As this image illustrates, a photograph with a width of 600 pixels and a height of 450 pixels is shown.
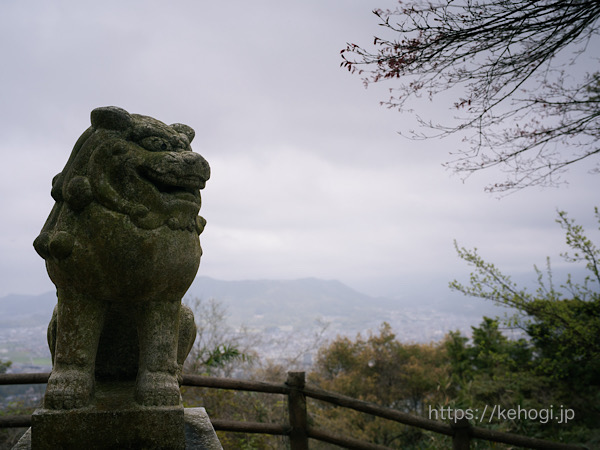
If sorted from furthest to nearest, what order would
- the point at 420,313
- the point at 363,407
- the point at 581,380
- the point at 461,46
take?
1. the point at 420,313
2. the point at 581,380
3. the point at 363,407
4. the point at 461,46

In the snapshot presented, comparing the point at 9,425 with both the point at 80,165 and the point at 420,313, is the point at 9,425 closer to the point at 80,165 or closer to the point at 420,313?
the point at 80,165

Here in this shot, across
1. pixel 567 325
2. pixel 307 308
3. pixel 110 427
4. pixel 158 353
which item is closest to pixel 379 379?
pixel 567 325

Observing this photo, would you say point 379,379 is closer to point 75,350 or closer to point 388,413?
point 388,413

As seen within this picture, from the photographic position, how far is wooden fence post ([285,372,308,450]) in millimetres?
3771

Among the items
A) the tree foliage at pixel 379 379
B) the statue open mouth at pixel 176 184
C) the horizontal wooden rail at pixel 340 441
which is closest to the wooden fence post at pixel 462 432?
the horizontal wooden rail at pixel 340 441

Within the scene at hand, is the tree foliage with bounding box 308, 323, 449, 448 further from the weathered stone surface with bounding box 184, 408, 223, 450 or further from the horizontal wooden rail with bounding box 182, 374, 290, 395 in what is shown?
the weathered stone surface with bounding box 184, 408, 223, 450

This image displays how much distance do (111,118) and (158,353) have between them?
3.63 feet

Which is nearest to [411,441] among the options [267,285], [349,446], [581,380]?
[581,380]

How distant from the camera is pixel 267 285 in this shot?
24578mm

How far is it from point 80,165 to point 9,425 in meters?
2.70

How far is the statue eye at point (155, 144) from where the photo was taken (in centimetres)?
199

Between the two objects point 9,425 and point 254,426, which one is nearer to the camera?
point 9,425

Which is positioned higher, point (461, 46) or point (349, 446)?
point (461, 46)

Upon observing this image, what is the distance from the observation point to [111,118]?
1.95 metres
